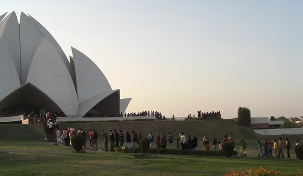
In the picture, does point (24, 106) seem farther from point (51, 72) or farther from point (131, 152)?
point (131, 152)

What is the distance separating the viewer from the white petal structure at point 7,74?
106ft

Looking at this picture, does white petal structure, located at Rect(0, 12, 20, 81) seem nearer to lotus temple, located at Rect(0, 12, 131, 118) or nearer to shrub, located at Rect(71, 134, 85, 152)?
lotus temple, located at Rect(0, 12, 131, 118)

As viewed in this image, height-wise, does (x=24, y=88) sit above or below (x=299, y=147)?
above

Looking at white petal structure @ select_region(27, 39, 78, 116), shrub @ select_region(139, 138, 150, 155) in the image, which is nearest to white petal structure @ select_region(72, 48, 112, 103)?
white petal structure @ select_region(27, 39, 78, 116)

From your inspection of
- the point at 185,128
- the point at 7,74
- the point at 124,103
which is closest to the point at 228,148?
the point at 185,128

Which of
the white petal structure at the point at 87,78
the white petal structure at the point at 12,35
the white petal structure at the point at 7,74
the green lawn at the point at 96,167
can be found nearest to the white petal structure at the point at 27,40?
the white petal structure at the point at 12,35

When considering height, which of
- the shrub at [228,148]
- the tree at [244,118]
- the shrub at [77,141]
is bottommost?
the shrub at [228,148]

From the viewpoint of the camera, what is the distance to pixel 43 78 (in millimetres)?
33969

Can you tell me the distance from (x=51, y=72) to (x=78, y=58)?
4.47 meters

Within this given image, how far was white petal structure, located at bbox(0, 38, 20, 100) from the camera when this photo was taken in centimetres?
3231

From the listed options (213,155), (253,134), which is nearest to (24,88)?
(253,134)

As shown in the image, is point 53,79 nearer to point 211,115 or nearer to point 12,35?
point 12,35

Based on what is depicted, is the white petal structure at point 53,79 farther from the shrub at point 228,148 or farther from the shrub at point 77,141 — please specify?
the shrub at point 228,148

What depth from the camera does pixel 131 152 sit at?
52.1 feet
